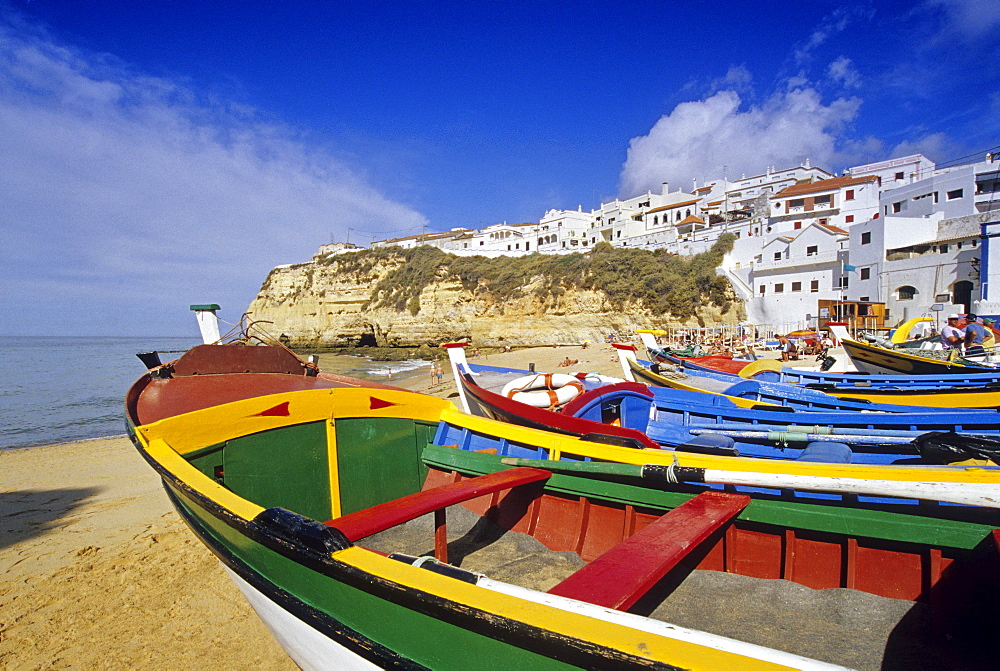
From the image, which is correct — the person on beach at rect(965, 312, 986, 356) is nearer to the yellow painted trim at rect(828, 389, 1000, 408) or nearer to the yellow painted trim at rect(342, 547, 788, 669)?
the yellow painted trim at rect(828, 389, 1000, 408)

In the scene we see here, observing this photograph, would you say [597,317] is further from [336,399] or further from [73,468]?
[336,399]

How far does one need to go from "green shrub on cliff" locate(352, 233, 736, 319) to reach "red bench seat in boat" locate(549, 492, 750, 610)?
110 ft

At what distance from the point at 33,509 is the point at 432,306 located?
37.2 meters

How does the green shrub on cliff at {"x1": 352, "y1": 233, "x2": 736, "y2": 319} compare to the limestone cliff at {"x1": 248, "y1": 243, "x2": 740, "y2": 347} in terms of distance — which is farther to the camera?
the limestone cliff at {"x1": 248, "y1": 243, "x2": 740, "y2": 347}

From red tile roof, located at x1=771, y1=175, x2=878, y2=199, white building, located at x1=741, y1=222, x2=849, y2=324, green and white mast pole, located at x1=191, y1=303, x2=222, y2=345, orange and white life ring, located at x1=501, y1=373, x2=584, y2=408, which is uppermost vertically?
red tile roof, located at x1=771, y1=175, x2=878, y2=199

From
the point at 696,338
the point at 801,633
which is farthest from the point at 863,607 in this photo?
the point at 696,338

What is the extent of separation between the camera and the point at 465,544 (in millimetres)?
3582

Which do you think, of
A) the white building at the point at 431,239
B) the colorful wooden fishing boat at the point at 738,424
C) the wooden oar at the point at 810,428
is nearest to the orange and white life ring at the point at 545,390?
the colorful wooden fishing boat at the point at 738,424

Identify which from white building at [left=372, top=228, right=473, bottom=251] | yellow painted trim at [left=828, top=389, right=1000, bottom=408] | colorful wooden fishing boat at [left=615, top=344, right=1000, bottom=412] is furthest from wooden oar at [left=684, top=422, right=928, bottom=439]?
white building at [left=372, top=228, right=473, bottom=251]

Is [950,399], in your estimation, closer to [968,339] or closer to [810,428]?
[810,428]

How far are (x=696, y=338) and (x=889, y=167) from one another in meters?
30.6

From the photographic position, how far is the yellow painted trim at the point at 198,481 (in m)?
2.26

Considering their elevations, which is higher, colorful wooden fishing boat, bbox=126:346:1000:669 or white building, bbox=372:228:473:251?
white building, bbox=372:228:473:251

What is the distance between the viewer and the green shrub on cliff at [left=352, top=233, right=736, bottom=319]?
34.8m
